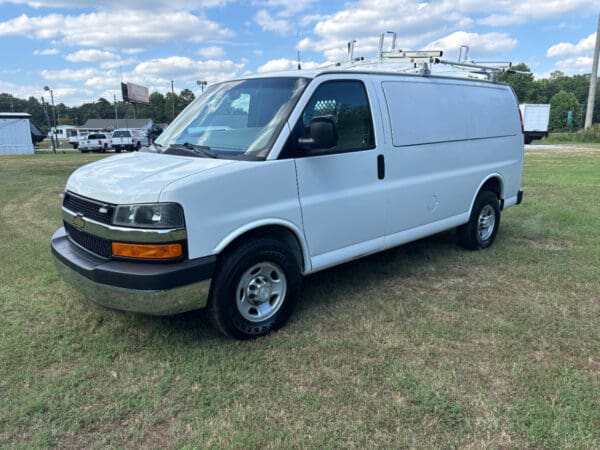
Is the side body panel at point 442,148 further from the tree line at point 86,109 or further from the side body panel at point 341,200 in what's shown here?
the tree line at point 86,109

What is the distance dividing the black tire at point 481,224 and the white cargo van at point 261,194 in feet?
2.56

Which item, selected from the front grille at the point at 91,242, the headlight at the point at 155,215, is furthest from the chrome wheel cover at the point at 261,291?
the front grille at the point at 91,242

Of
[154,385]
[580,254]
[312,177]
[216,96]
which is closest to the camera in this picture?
[154,385]

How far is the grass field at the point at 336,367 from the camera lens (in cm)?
271

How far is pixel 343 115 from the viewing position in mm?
4172

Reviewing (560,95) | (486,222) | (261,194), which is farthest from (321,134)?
(560,95)

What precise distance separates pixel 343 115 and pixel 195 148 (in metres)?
1.31

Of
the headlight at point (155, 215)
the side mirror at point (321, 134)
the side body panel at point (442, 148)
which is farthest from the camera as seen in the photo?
the side body panel at point (442, 148)

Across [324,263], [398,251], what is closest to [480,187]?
[398,251]

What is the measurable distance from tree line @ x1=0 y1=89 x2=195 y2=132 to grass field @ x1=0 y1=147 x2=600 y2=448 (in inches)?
3910

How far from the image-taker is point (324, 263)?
414 centimetres

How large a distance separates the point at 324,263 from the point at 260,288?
0.68 meters

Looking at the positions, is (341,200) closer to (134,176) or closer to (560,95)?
(134,176)

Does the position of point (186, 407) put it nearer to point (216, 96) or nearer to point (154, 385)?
point (154, 385)
